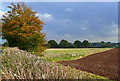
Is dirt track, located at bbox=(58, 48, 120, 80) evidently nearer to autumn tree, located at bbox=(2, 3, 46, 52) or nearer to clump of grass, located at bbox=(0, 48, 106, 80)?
clump of grass, located at bbox=(0, 48, 106, 80)

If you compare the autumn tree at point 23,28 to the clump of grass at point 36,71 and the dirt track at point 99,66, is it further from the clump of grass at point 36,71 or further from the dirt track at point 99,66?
the clump of grass at point 36,71

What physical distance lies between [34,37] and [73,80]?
1114cm

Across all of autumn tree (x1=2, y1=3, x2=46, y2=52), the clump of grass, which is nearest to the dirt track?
the clump of grass

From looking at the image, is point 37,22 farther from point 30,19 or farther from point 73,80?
point 73,80

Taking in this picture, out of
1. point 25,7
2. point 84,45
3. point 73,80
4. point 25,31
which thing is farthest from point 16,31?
point 84,45

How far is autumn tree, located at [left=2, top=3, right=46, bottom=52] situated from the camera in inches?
526

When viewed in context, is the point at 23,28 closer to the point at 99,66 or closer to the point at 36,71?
the point at 99,66

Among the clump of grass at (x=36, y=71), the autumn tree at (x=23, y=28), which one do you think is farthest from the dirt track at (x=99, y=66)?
the autumn tree at (x=23, y=28)

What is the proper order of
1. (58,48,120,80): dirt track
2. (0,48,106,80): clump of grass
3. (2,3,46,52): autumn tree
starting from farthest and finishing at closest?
(2,3,46,52): autumn tree
(58,48,120,80): dirt track
(0,48,106,80): clump of grass

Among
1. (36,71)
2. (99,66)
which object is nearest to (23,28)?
(99,66)

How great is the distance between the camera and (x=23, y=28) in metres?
13.2

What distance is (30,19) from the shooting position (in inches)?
554

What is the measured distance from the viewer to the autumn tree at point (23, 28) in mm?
13352

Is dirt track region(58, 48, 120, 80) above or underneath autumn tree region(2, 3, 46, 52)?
underneath
